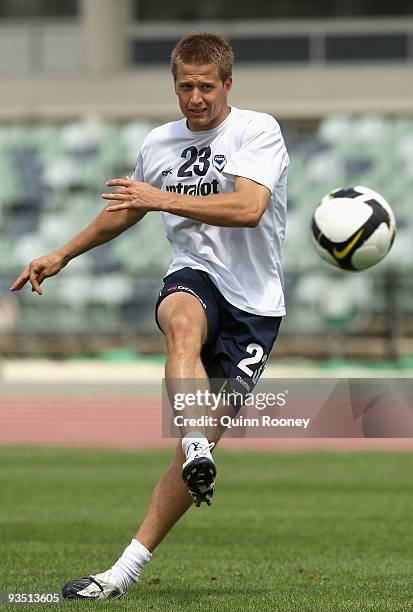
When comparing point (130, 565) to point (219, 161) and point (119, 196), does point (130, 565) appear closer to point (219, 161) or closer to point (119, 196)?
point (119, 196)

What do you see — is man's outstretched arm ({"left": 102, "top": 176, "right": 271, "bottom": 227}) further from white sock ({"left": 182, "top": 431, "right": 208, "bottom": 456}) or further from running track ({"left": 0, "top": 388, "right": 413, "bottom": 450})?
running track ({"left": 0, "top": 388, "right": 413, "bottom": 450})

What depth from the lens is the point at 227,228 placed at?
6699 mm

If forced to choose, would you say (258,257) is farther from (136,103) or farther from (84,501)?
(136,103)

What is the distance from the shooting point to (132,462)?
15.8 m

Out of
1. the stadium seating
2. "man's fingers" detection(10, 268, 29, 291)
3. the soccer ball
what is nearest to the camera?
"man's fingers" detection(10, 268, 29, 291)

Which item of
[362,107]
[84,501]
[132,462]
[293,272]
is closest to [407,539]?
[84,501]

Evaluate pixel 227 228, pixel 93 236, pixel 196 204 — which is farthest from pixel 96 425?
pixel 196 204

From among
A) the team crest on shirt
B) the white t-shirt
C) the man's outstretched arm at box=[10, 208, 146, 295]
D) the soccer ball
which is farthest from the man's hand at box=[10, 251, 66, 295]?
the soccer ball

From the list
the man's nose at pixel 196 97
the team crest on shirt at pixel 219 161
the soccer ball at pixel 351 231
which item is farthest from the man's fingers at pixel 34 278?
the soccer ball at pixel 351 231

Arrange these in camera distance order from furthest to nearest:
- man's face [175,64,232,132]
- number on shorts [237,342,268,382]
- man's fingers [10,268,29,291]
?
man's fingers [10,268,29,291], number on shorts [237,342,268,382], man's face [175,64,232,132]

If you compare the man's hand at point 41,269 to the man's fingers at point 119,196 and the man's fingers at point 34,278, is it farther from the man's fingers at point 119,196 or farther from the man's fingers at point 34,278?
the man's fingers at point 119,196

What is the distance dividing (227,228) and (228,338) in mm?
522

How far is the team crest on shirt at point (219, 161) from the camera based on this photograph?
668cm

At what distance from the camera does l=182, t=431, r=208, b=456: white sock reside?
6.11 metres
